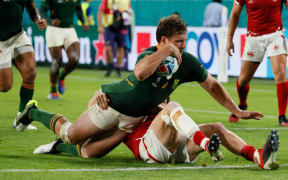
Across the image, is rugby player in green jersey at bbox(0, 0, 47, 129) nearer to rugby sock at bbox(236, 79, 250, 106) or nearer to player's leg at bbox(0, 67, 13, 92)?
player's leg at bbox(0, 67, 13, 92)

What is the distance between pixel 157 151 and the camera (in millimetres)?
6469

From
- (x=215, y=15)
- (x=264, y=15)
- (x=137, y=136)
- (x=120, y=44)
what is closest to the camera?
(x=137, y=136)

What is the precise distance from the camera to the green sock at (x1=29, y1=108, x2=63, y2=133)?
7.11 metres

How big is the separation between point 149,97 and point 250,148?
1.04 metres

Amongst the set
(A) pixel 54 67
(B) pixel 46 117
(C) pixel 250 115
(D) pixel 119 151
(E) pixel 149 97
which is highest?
(E) pixel 149 97

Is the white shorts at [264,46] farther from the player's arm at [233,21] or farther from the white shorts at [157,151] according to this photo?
the white shorts at [157,151]

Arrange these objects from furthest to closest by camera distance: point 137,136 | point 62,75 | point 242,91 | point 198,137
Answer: point 62,75, point 242,91, point 137,136, point 198,137

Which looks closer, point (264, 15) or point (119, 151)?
point (119, 151)

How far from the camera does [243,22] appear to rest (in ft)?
61.6

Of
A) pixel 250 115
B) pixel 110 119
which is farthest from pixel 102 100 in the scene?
pixel 250 115

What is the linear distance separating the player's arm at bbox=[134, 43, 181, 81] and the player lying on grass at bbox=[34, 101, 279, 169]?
399 millimetres

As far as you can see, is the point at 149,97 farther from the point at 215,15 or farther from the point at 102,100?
the point at 215,15

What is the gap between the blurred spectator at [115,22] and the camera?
751 inches

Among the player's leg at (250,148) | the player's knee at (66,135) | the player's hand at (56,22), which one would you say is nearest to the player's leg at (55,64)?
the player's hand at (56,22)
